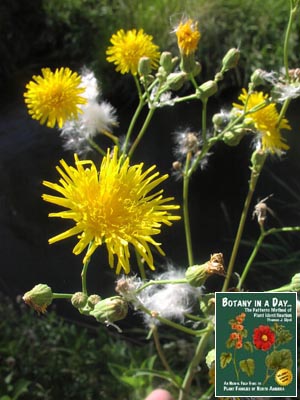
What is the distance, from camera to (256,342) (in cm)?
45

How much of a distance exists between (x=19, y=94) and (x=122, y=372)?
0.96 metres

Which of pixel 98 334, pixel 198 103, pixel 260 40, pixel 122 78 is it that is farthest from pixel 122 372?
→ pixel 260 40

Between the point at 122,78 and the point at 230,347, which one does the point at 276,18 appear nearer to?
the point at 122,78

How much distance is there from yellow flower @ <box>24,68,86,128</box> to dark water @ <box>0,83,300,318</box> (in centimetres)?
48

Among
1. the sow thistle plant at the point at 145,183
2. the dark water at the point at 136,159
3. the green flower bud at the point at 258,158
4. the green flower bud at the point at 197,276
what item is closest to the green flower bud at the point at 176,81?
the sow thistle plant at the point at 145,183

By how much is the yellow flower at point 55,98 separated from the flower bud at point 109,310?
272mm

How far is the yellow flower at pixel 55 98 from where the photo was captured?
695mm

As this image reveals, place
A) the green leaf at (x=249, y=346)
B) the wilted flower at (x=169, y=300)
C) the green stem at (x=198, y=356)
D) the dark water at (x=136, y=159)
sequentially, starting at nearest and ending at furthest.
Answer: the green leaf at (x=249, y=346), the green stem at (x=198, y=356), the wilted flower at (x=169, y=300), the dark water at (x=136, y=159)

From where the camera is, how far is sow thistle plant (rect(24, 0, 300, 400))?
512mm

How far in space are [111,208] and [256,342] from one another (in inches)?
7.0

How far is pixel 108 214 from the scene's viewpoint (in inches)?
20.8

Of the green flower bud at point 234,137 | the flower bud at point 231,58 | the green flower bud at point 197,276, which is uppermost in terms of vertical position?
the flower bud at point 231,58

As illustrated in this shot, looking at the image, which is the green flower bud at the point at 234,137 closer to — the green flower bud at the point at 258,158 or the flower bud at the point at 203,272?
the green flower bud at the point at 258,158

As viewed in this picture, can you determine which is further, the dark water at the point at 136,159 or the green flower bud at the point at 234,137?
the dark water at the point at 136,159
